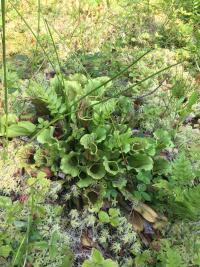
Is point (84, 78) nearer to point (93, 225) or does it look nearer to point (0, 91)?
point (0, 91)

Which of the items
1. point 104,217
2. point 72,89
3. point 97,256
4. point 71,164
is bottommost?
point 104,217

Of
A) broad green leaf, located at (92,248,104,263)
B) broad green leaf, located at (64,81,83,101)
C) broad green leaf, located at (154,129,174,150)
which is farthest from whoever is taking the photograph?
broad green leaf, located at (64,81,83,101)

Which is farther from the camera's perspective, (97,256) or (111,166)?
(111,166)

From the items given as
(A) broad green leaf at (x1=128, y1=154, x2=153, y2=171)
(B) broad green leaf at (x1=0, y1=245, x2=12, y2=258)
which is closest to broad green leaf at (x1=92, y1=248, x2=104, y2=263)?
(B) broad green leaf at (x1=0, y1=245, x2=12, y2=258)

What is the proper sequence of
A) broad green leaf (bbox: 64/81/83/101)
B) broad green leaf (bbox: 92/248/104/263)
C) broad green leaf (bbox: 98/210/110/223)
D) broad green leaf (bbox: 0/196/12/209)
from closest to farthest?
1. broad green leaf (bbox: 92/248/104/263)
2. broad green leaf (bbox: 0/196/12/209)
3. broad green leaf (bbox: 98/210/110/223)
4. broad green leaf (bbox: 64/81/83/101)

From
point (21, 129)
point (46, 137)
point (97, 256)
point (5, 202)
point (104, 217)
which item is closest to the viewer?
point (97, 256)

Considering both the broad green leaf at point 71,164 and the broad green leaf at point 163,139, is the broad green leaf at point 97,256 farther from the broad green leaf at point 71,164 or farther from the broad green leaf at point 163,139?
the broad green leaf at point 163,139

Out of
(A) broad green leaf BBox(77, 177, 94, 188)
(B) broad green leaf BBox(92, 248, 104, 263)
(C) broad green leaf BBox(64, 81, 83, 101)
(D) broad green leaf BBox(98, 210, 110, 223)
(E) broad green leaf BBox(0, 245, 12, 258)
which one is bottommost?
(D) broad green leaf BBox(98, 210, 110, 223)

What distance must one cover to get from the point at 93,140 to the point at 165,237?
0.69 meters

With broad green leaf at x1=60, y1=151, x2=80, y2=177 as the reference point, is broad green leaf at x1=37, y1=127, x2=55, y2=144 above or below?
above

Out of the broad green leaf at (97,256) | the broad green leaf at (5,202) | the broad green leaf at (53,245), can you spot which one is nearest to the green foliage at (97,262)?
the broad green leaf at (97,256)

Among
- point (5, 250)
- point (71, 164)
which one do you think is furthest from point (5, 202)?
point (71, 164)

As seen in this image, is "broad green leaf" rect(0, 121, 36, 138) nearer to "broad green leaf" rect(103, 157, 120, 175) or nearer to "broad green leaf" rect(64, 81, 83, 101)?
"broad green leaf" rect(64, 81, 83, 101)

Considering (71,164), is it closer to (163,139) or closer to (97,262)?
(163,139)
